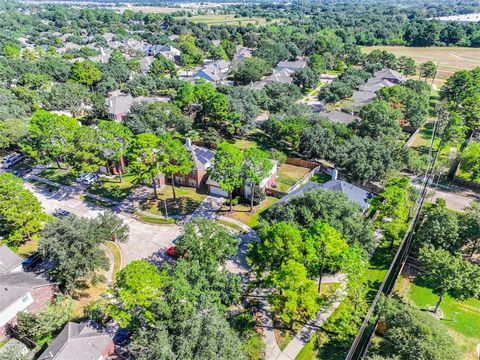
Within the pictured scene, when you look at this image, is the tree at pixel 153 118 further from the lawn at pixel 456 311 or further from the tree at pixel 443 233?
the lawn at pixel 456 311

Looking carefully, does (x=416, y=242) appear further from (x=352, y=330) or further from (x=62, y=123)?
(x=62, y=123)

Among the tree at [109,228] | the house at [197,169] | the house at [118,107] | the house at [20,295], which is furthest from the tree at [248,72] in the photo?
the house at [20,295]

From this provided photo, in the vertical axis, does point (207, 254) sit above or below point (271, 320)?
above

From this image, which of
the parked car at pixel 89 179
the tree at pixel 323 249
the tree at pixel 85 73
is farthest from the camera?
the tree at pixel 85 73

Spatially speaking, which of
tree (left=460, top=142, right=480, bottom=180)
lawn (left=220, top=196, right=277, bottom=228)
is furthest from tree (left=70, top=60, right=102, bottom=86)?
tree (left=460, top=142, right=480, bottom=180)

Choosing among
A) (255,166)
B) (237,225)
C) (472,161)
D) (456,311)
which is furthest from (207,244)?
(472,161)

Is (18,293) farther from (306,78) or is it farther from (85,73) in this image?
(306,78)

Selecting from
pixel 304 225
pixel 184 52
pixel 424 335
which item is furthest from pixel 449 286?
pixel 184 52
